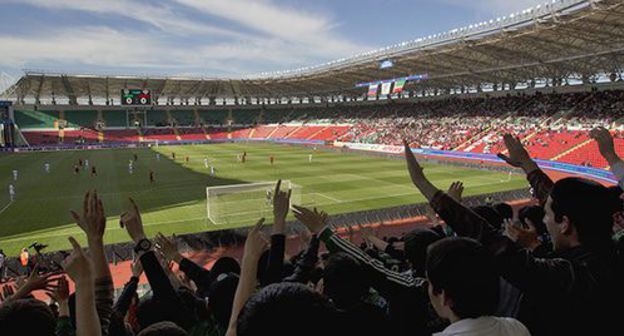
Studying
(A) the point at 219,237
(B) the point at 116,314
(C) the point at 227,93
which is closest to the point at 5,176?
(A) the point at 219,237

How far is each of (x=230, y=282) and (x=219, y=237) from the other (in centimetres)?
1625

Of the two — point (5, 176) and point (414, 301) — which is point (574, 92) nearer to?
point (414, 301)

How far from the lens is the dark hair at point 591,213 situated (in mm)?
2789

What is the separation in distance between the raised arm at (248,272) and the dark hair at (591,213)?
208 centimetres

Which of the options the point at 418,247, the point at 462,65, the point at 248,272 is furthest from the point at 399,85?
the point at 248,272

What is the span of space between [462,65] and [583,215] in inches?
2144

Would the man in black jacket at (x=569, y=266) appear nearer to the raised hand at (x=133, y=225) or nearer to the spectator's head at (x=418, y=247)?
the spectator's head at (x=418, y=247)

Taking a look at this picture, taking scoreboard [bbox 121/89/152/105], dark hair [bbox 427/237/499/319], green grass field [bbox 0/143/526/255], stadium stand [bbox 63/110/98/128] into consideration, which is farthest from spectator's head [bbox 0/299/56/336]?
stadium stand [bbox 63/110/98/128]

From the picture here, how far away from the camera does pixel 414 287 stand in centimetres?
296

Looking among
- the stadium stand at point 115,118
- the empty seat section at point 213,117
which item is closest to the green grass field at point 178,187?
the stadium stand at point 115,118

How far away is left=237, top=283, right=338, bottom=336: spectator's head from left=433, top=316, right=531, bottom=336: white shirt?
69 cm

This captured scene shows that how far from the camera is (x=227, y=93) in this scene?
311 ft

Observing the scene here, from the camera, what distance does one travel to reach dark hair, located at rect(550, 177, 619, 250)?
9.15 feet

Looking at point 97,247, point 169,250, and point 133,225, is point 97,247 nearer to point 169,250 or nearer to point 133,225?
point 133,225
